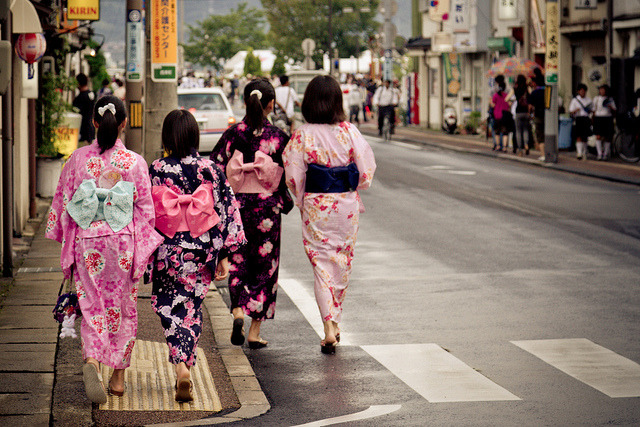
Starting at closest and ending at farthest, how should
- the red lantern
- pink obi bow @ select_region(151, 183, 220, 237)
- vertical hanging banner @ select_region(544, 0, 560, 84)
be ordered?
pink obi bow @ select_region(151, 183, 220, 237) → the red lantern → vertical hanging banner @ select_region(544, 0, 560, 84)

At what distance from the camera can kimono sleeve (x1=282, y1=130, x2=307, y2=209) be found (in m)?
7.86

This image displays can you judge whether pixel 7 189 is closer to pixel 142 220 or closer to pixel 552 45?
pixel 142 220

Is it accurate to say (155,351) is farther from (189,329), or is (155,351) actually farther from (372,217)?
(372,217)

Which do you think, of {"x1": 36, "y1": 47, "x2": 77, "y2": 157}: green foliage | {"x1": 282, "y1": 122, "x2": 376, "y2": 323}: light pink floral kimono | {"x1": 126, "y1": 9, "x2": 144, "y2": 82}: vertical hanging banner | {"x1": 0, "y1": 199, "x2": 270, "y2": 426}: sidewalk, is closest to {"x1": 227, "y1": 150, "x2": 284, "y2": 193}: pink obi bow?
{"x1": 282, "y1": 122, "x2": 376, "y2": 323}: light pink floral kimono

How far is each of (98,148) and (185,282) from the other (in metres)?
0.91

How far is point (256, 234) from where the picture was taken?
7.92 m

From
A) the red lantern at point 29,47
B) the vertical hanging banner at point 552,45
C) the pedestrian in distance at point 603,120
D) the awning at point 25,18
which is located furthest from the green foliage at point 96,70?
the awning at point 25,18

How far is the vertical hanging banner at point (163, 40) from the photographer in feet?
39.9

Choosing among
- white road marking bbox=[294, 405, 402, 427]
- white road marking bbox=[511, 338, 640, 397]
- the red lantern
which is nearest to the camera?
white road marking bbox=[294, 405, 402, 427]

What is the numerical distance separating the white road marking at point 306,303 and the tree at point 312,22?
63002mm

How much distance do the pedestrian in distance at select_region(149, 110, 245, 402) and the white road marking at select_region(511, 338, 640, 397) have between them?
2295mm

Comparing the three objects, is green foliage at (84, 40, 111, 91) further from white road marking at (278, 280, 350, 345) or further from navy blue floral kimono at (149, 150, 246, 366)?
navy blue floral kimono at (149, 150, 246, 366)

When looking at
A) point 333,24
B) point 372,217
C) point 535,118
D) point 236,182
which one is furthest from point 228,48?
point 236,182

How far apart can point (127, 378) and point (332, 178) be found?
6.73 feet
